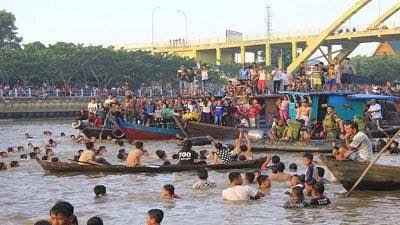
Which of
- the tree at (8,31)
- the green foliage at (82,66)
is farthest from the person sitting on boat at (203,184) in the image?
the tree at (8,31)

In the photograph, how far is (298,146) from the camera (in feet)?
78.9

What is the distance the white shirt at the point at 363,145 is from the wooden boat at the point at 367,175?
412mm

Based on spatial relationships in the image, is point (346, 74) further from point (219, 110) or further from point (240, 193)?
point (240, 193)

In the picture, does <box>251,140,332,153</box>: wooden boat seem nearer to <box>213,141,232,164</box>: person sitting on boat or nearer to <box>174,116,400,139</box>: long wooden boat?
<box>174,116,400,139</box>: long wooden boat

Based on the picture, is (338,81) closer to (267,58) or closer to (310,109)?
(310,109)

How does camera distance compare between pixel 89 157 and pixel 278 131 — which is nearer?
pixel 89 157

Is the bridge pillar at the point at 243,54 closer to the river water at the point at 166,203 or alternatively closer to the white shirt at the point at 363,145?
the river water at the point at 166,203

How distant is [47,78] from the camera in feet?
224

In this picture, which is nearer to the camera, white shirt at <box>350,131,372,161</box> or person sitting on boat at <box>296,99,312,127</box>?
white shirt at <box>350,131,372,161</box>

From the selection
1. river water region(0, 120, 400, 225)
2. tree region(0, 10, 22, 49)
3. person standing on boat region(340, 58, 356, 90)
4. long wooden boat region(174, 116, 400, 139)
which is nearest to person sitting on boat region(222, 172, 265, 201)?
river water region(0, 120, 400, 225)

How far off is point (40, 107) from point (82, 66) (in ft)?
34.6

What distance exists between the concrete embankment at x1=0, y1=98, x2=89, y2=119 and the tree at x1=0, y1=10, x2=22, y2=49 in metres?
22.1

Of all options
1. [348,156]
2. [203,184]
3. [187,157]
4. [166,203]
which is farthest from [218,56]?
[166,203]

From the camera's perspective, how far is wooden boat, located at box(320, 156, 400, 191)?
14656 mm
